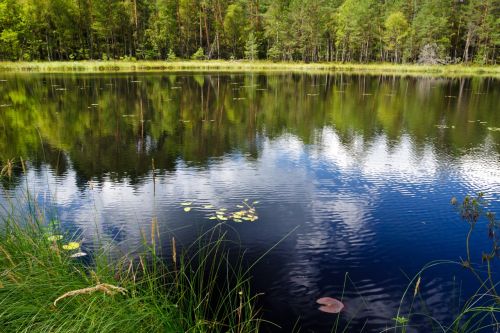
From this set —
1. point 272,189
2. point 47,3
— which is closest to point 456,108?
point 272,189

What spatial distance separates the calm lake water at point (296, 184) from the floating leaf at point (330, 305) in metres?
0.09

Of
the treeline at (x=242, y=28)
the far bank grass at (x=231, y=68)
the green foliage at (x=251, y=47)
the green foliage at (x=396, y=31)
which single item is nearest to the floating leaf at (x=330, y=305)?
the far bank grass at (x=231, y=68)

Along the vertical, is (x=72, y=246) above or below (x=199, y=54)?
below

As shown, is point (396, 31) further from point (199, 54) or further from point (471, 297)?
point (471, 297)

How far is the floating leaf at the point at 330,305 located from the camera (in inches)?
204

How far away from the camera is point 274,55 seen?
75.1 metres

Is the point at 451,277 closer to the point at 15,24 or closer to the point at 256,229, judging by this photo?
the point at 256,229

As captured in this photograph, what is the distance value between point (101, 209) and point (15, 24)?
66.9 m

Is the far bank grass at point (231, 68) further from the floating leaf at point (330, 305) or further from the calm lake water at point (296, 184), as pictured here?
the floating leaf at point (330, 305)

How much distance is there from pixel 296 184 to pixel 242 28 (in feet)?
248

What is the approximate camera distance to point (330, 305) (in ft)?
17.3

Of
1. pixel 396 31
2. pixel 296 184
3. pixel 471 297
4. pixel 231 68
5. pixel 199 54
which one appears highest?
pixel 396 31

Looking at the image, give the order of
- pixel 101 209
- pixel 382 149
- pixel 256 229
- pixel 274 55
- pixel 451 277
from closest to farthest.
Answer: pixel 451 277 → pixel 256 229 → pixel 101 209 → pixel 382 149 → pixel 274 55

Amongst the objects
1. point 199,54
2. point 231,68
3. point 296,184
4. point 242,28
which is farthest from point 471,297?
point 242,28
